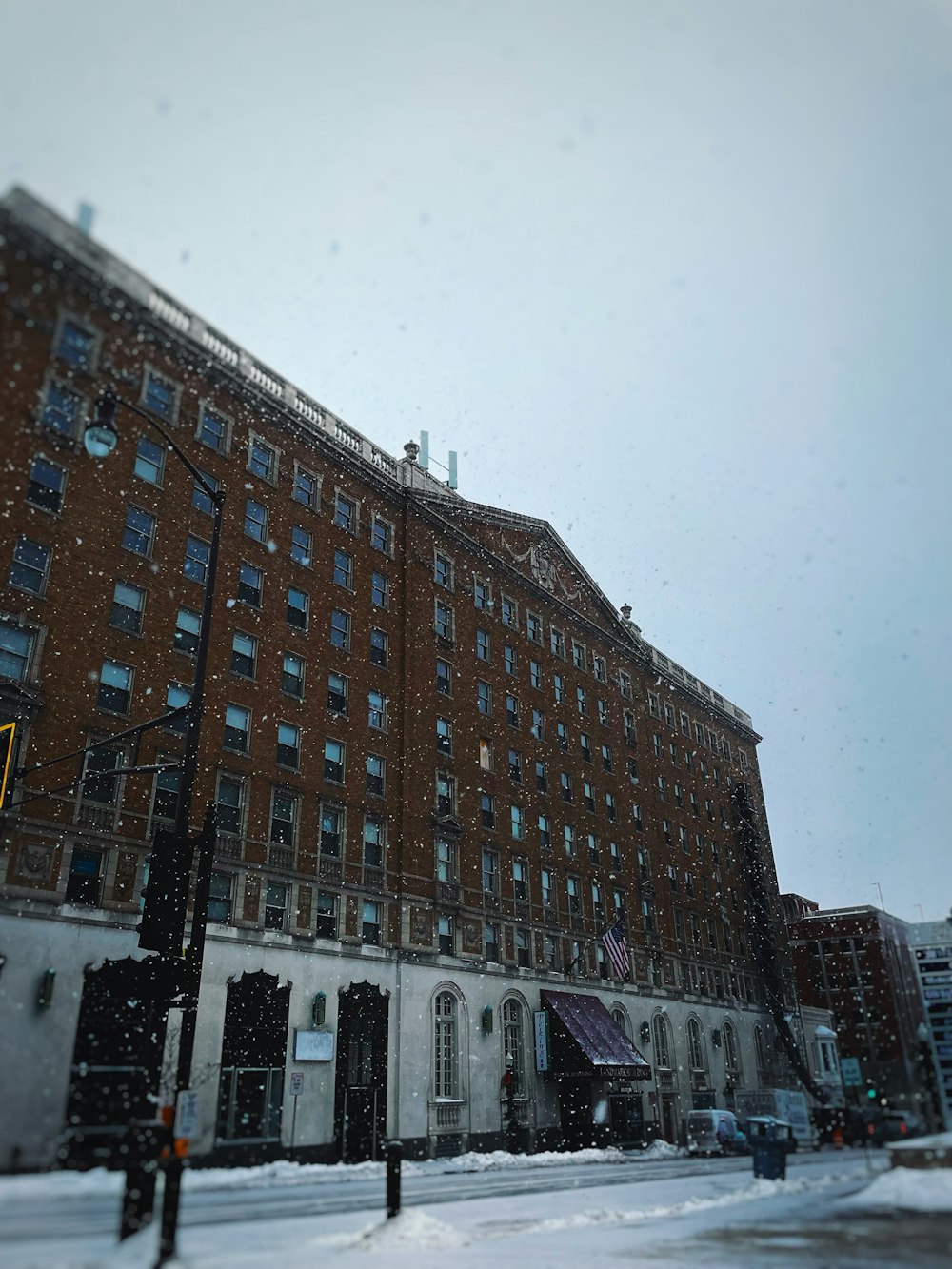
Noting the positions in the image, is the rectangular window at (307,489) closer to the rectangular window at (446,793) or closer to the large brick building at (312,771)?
the large brick building at (312,771)

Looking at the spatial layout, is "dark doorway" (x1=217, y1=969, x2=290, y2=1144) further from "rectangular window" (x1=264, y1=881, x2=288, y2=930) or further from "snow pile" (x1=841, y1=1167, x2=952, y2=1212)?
"snow pile" (x1=841, y1=1167, x2=952, y2=1212)

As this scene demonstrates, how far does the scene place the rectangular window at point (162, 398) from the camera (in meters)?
29.6

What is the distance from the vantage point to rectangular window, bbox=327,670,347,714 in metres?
35.3

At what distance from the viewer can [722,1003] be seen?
5741 cm

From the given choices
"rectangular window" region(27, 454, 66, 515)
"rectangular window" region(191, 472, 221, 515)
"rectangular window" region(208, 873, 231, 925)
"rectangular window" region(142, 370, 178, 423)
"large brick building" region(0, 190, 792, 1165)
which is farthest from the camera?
"rectangular window" region(191, 472, 221, 515)

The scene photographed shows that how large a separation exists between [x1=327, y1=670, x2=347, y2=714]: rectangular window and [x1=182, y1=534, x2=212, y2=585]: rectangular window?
6.55m

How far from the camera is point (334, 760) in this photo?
3466 cm

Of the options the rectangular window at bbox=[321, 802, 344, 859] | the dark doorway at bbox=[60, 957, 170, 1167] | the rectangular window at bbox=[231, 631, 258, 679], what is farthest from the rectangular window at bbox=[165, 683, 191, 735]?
the dark doorway at bbox=[60, 957, 170, 1167]

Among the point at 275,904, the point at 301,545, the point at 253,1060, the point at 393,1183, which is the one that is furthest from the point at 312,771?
the point at 393,1183

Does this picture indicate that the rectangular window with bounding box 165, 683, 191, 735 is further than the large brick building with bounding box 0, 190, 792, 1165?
A: Yes

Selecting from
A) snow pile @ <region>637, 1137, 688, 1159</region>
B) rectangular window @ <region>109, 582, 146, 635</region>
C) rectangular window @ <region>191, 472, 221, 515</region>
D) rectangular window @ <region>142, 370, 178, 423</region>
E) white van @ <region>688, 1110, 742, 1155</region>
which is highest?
rectangular window @ <region>142, 370, 178, 423</region>

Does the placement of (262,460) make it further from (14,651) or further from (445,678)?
(14,651)

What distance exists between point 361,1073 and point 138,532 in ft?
62.0

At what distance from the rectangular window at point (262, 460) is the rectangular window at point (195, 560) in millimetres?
4364
